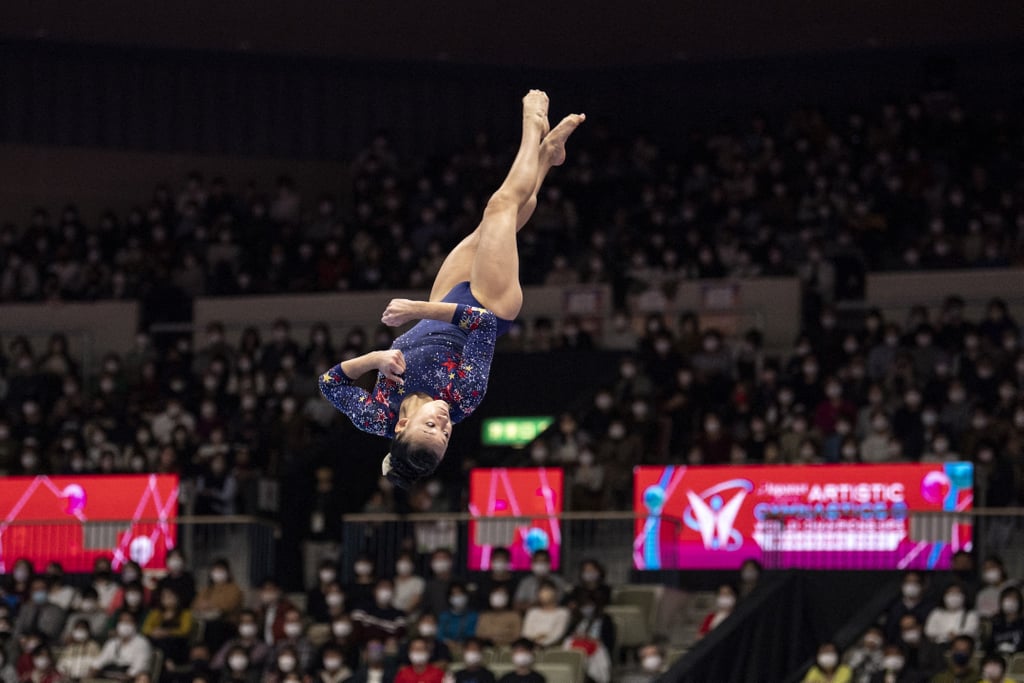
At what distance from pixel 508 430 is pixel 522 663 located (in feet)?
20.5

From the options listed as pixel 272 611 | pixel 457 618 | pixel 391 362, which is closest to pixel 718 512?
pixel 457 618

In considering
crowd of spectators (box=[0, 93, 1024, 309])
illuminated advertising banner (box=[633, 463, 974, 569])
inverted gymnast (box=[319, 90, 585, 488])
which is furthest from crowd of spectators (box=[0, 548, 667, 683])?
crowd of spectators (box=[0, 93, 1024, 309])

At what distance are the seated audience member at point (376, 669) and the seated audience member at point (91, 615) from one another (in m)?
2.70

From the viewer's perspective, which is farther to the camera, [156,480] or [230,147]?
[230,147]

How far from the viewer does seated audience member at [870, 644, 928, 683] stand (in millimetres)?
13500

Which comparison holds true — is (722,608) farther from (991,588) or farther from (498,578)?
(991,588)

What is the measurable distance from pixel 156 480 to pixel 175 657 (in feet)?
7.06

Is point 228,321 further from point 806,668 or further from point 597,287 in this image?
point 806,668

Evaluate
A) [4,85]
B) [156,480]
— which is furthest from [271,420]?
[4,85]

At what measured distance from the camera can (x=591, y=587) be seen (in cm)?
1500

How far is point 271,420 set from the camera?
742 inches

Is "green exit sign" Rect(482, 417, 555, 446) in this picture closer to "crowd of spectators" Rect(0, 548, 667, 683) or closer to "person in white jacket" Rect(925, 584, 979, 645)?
"crowd of spectators" Rect(0, 548, 667, 683)

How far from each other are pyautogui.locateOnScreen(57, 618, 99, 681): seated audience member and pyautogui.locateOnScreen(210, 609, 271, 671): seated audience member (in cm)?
107

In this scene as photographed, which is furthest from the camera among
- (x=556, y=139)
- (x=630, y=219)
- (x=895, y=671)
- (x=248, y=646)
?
(x=630, y=219)
